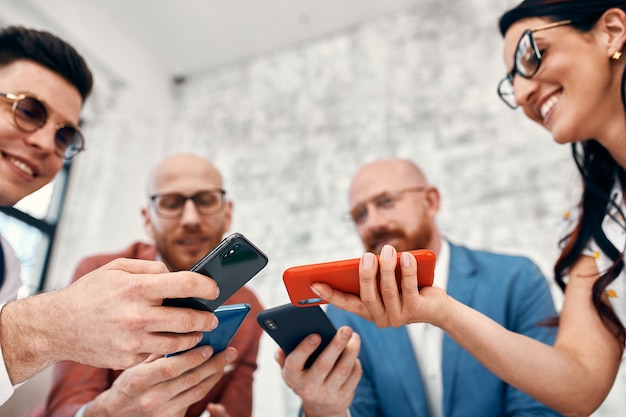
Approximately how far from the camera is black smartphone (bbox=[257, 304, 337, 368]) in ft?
3.61

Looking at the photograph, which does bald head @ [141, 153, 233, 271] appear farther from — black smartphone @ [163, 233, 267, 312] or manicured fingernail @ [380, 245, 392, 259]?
manicured fingernail @ [380, 245, 392, 259]

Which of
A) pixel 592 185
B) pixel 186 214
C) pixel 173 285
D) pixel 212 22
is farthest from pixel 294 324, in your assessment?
pixel 212 22

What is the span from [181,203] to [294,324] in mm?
1157

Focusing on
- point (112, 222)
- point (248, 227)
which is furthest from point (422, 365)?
point (112, 222)

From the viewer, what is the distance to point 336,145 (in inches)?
177

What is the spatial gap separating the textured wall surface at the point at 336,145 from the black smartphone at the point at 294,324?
249 centimetres

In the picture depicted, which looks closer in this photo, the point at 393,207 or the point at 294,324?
the point at 294,324

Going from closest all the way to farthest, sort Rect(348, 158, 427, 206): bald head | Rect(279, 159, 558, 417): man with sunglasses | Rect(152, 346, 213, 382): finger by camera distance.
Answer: Rect(152, 346, 213, 382): finger, Rect(279, 159, 558, 417): man with sunglasses, Rect(348, 158, 427, 206): bald head

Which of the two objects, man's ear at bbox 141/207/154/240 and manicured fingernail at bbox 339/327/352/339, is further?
man's ear at bbox 141/207/154/240

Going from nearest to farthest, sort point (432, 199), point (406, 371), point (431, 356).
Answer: point (406, 371) → point (431, 356) → point (432, 199)

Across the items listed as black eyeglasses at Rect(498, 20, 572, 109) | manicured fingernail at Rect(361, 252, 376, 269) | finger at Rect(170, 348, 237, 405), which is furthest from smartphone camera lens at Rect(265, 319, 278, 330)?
black eyeglasses at Rect(498, 20, 572, 109)

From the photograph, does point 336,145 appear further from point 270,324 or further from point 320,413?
point 270,324

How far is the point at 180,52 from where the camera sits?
5359mm

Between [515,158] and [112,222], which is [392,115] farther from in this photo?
[112,222]
